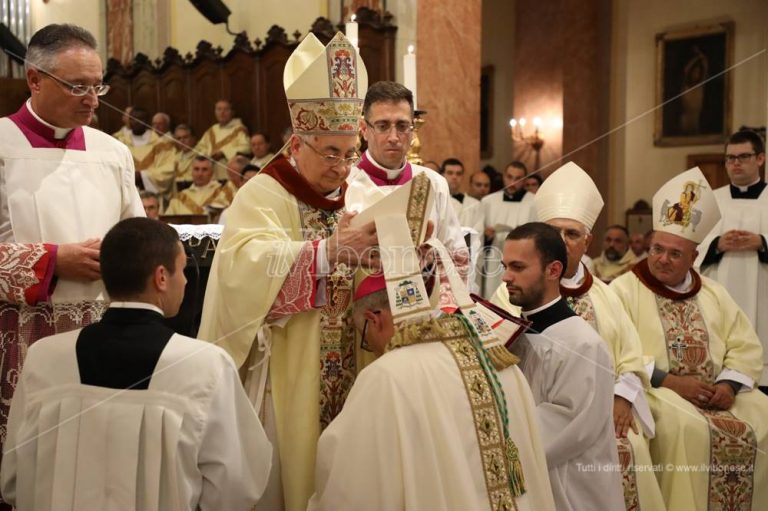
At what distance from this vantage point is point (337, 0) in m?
9.41

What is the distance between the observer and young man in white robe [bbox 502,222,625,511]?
123 inches

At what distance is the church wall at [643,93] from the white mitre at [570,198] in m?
8.82

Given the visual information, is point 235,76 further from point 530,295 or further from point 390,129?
point 530,295

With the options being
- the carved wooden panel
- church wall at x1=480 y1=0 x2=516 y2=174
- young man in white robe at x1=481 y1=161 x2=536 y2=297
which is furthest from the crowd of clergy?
church wall at x1=480 y1=0 x2=516 y2=174

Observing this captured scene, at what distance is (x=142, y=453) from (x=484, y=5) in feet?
47.6

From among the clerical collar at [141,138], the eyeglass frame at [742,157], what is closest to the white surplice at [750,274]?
the eyeglass frame at [742,157]

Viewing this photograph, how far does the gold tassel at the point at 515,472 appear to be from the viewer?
2.47m

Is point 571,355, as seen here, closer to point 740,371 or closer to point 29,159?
point 740,371

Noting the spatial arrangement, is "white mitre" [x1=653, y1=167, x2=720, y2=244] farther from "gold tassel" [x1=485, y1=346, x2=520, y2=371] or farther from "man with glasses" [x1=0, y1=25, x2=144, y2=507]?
"man with glasses" [x1=0, y1=25, x2=144, y2=507]

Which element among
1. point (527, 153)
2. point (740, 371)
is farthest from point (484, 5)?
point (740, 371)

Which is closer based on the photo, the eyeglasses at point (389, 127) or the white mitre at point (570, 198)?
the eyeglasses at point (389, 127)

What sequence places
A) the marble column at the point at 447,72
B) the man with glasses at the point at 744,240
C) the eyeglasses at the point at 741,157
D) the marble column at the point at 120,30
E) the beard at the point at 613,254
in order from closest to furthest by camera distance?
1. the man with glasses at the point at 744,240
2. the eyeglasses at the point at 741,157
3. the marble column at the point at 447,72
4. the beard at the point at 613,254
5. the marble column at the point at 120,30

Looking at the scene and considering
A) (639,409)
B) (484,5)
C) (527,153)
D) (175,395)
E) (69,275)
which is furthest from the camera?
(484,5)

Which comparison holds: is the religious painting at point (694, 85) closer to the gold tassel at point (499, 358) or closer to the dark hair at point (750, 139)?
the dark hair at point (750, 139)
